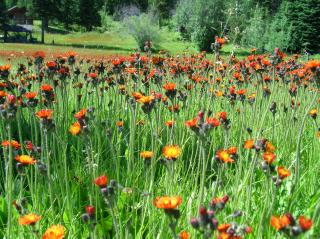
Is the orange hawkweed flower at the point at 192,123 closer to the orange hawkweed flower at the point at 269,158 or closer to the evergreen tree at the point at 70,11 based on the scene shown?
the orange hawkweed flower at the point at 269,158

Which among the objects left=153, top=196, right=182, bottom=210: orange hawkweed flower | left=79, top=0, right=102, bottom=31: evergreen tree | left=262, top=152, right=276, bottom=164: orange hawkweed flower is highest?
left=79, top=0, right=102, bottom=31: evergreen tree

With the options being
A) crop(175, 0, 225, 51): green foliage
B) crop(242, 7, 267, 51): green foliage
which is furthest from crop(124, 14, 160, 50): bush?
crop(242, 7, 267, 51): green foliage

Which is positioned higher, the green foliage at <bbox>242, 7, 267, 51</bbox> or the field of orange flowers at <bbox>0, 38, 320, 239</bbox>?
the green foliage at <bbox>242, 7, 267, 51</bbox>

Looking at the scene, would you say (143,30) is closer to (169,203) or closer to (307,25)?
(307,25)

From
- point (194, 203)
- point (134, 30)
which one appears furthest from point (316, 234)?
point (134, 30)

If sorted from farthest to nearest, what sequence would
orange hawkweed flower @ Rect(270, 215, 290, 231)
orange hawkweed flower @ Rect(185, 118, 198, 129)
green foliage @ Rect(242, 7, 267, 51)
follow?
green foliage @ Rect(242, 7, 267, 51)
orange hawkweed flower @ Rect(185, 118, 198, 129)
orange hawkweed flower @ Rect(270, 215, 290, 231)

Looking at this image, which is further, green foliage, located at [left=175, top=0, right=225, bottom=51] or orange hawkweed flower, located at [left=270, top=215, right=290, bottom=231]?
green foliage, located at [left=175, top=0, right=225, bottom=51]

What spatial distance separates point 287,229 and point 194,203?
1378mm

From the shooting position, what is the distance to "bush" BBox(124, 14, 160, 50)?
44.5 m

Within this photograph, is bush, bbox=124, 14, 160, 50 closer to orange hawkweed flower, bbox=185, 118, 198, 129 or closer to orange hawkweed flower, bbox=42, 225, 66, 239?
orange hawkweed flower, bbox=185, 118, 198, 129

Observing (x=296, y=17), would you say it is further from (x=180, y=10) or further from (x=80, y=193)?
(x=80, y=193)

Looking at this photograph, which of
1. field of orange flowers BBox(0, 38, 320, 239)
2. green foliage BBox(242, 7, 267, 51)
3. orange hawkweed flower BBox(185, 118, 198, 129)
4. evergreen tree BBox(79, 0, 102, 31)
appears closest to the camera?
field of orange flowers BBox(0, 38, 320, 239)

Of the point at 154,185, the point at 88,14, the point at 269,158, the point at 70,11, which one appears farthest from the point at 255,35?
the point at 70,11

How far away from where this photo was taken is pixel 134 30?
46.0 meters
